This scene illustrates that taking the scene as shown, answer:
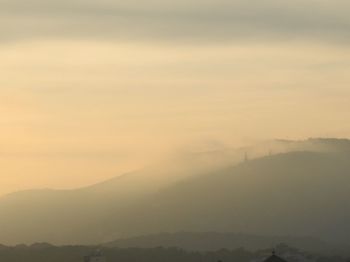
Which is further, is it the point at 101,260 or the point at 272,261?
the point at 101,260

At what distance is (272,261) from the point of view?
373 ft

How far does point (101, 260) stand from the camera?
15238cm

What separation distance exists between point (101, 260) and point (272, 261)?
143ft
